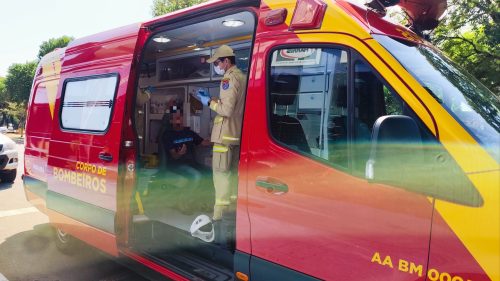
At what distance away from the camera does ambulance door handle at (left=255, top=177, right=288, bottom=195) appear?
245 cm

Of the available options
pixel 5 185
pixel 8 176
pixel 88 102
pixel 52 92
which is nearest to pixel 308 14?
pixel 88 102

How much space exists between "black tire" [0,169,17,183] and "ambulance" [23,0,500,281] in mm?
5819

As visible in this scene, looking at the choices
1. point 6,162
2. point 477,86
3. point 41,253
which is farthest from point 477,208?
point 6,162

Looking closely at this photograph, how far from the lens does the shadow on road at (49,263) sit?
4191mm

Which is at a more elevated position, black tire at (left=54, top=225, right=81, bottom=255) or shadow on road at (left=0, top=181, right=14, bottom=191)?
black tire at (left=54, top=225, right=81, bottom=255)

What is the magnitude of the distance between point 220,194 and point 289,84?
1214 millimetres

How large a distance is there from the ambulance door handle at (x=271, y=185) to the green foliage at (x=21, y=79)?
4988 centimetres

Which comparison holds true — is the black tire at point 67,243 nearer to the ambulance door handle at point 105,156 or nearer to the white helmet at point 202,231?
the ambulance door handle at point 105,156

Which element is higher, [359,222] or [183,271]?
[359,222]

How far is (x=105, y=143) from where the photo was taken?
149 inches

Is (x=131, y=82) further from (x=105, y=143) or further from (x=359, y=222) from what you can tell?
(x=359, y=222)

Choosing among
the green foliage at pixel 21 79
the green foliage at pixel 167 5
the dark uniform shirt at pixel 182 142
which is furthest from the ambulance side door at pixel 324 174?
the green foliage at pixel 21 79

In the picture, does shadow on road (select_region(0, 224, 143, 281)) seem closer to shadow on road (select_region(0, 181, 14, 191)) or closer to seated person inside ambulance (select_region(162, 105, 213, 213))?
seated person inside ambulance (select_region(162, 105, 213, 213))

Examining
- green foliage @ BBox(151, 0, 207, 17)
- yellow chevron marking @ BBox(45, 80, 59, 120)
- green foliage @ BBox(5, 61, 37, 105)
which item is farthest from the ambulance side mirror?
green foliage @ BBox(5, 61, 37, 105)
